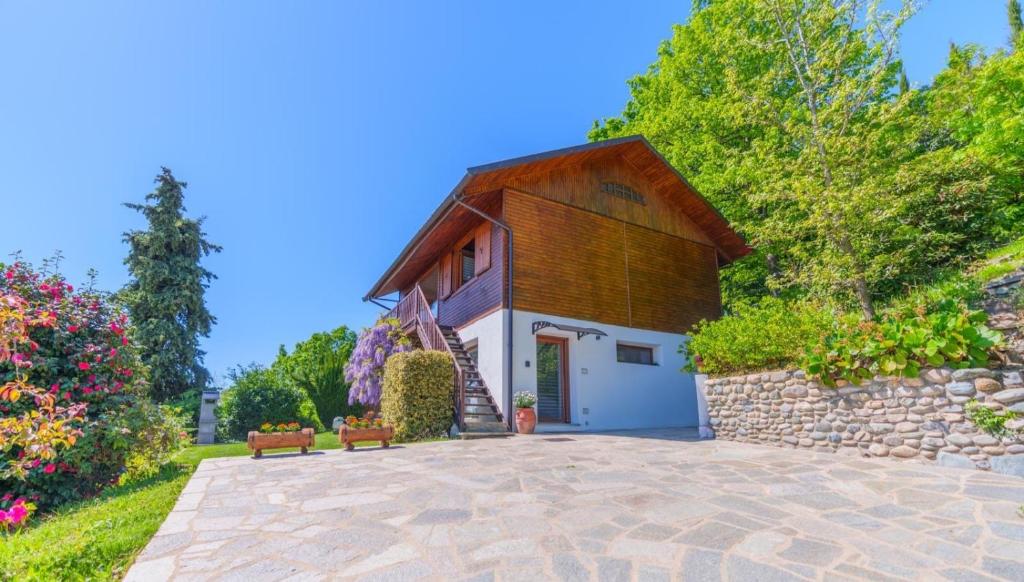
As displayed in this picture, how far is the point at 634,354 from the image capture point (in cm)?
1022

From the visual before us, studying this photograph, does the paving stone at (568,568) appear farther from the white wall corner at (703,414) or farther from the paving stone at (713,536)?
the white wall corner at (703,414)

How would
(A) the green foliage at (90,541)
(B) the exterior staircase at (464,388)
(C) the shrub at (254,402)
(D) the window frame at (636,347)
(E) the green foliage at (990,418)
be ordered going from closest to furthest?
(A) the green foliage at (90,541)
(E) the green foliage at (990,418)
(B) the exterior staircase at (464,388)
(D) the window frame at (636,347)
(C) the shrub at (254,402)

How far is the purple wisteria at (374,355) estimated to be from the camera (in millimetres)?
10883

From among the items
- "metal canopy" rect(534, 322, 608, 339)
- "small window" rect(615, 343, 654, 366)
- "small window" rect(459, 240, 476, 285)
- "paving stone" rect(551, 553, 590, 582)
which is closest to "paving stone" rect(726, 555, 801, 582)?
"paving stone" rect(551, 553, 590, 582)

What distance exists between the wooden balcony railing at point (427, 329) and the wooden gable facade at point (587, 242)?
32.4 inches

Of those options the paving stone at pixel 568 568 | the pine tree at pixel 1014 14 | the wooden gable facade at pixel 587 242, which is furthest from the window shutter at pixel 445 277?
the pine tree at pixel 1014 14

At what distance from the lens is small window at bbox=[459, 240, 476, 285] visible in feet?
37.5

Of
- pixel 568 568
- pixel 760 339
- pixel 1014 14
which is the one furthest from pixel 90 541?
pixel 1014 14

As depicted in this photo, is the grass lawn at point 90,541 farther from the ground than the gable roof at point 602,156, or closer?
closer

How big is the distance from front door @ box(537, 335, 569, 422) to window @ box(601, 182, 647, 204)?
12.4ft

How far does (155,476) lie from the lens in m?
4.98

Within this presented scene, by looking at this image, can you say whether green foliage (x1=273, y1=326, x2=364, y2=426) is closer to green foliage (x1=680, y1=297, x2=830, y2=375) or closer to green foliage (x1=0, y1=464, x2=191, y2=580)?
green foliage (x1=0, y1=464, x2=191, y2=580)

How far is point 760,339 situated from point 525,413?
3.94m

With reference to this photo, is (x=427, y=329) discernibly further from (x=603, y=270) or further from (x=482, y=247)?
(x=603, y=270)
